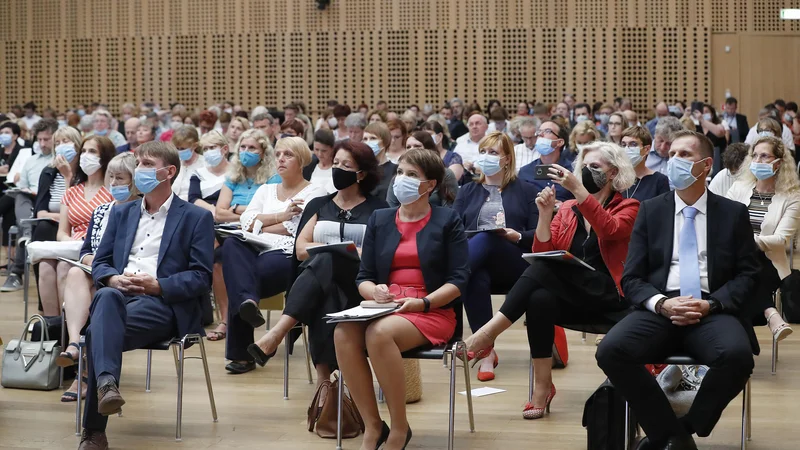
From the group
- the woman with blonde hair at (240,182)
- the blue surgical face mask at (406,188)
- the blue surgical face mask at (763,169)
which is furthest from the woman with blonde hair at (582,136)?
the blue surgical face mask at (406,188)

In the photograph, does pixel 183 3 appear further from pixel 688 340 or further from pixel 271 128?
pixel 688 340

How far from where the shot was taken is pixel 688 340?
369 cm

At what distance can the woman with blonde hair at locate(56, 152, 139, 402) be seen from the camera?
484 cm

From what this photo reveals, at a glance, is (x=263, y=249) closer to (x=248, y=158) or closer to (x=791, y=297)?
(x=248, y=158)

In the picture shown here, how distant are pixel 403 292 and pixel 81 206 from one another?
2551 mm

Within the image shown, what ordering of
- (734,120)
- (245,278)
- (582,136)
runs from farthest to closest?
Answer: (734,120) → (582,136) → (245,278)

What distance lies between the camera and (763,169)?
5379 mm

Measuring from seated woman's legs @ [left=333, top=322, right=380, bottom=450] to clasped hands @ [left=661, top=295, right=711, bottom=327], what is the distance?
47.3 inches

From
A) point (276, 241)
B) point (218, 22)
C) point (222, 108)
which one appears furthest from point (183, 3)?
point (276, 241)

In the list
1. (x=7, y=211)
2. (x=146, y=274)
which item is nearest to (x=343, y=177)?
(x=146, y=274)

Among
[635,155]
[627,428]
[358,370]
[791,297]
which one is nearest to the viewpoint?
[627,428]

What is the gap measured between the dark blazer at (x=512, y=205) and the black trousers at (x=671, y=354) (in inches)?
63.7

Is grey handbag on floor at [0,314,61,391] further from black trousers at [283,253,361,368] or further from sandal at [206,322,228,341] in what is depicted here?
black trousers at [283,253,361,368]

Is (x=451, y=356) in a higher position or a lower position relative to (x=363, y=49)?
lower
